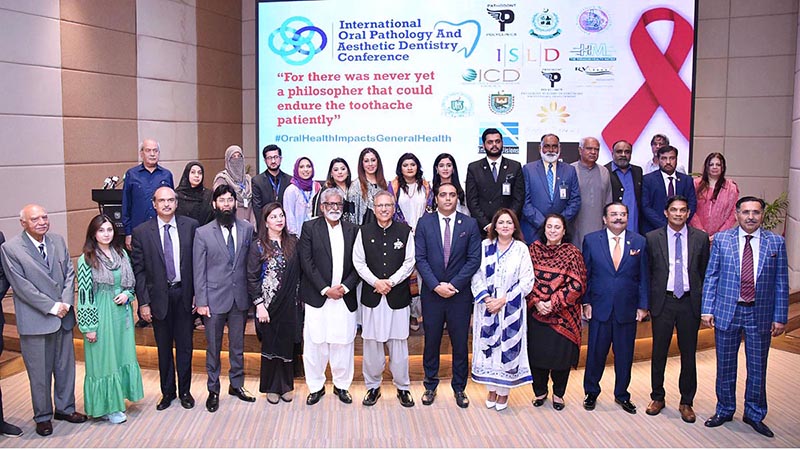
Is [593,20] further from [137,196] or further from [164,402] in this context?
[164,402]

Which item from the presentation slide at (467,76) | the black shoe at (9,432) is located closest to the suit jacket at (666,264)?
the presentation slide at (467,76)

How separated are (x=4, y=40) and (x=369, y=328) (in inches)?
169

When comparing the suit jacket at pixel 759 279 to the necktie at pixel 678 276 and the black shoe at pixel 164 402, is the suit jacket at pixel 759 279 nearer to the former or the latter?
the necktie at pixel 678 276

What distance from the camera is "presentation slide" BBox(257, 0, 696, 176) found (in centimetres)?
725

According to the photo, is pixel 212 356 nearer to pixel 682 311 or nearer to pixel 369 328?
pixel 369 328

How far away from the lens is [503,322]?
4.43 m

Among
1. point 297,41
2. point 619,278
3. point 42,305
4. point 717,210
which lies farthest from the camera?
point 297,41

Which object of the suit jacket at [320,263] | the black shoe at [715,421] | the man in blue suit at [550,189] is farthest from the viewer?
the man in blue suit at [550,189]

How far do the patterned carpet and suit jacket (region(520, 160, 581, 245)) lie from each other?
1.30 meters

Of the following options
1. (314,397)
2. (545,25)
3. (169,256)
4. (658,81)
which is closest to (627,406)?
(314,397)

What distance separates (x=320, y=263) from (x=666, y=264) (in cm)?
221

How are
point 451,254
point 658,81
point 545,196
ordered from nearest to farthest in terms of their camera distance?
point 451,254, point 545,196, point 658,81

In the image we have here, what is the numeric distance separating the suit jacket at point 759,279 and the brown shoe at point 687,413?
60 cm

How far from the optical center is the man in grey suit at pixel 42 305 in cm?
397
